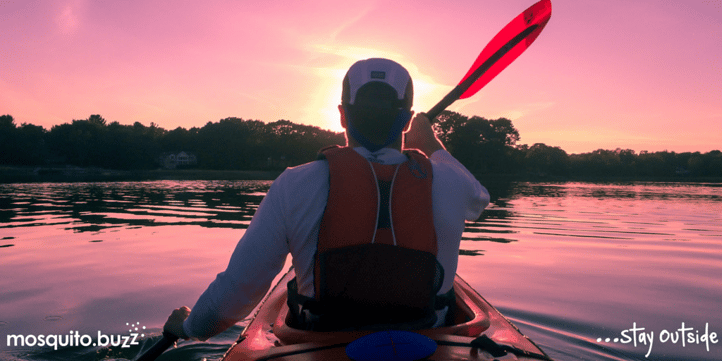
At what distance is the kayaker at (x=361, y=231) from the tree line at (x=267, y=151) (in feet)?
230

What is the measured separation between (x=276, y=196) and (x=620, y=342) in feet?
12.0

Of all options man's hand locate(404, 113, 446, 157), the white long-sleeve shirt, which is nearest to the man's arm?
the white long-sleeve shirt

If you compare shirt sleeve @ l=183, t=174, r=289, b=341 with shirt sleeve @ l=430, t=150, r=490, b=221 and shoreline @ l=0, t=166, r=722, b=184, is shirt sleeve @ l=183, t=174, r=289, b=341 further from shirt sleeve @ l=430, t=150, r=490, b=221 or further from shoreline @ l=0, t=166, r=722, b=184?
shoreline @ l=0, t=166, r=722, b=184

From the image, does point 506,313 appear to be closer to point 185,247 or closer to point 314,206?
point 314,206

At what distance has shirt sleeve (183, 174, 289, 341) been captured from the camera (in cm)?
153

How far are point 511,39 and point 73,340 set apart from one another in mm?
4553

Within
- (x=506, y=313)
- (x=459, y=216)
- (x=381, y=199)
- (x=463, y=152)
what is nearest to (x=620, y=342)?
(x=506, y=313)

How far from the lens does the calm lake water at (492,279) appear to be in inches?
149

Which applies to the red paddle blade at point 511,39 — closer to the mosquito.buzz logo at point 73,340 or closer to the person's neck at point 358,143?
the person's neck at point 358,143

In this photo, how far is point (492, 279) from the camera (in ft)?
19.0

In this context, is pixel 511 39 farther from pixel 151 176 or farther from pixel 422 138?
pixel 151 176

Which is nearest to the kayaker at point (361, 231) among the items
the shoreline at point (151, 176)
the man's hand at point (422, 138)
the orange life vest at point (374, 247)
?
the orange life vest at point (374, 247)

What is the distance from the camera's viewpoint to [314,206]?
1546mm

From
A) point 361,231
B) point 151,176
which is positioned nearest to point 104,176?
point 151,176
